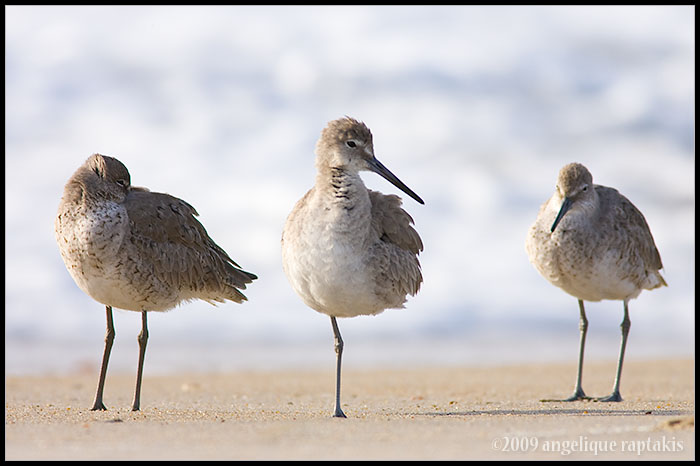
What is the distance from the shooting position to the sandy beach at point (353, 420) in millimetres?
4957

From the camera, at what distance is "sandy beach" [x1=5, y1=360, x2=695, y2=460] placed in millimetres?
4957

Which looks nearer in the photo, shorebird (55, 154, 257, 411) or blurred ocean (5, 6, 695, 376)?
shorebird (55, 154, 257, 411)

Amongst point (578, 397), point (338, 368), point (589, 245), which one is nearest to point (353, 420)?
point (338, 368)

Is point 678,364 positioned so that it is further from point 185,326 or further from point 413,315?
point 185,326

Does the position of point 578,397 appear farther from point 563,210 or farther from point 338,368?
point 338,368

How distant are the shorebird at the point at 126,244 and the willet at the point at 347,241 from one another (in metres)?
0.89

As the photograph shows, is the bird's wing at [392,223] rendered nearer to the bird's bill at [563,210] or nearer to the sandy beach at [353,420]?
the sandy beach at [353,420]

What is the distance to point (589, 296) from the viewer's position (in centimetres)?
871

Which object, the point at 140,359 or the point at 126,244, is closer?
the point at 126,244

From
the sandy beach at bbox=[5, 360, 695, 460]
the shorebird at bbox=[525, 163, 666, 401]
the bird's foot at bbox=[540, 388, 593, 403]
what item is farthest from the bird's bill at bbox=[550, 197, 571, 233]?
the sandy beach at bbox=[5, 360, 695, 460]

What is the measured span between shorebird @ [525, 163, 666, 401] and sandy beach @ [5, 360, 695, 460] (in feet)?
3.30

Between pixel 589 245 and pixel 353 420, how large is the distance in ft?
10.7

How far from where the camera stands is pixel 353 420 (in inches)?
245

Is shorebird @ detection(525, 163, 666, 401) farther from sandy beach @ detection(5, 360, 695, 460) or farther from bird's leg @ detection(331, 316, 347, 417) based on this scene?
bird's leg @ detection(331, 316, 347, 417)
